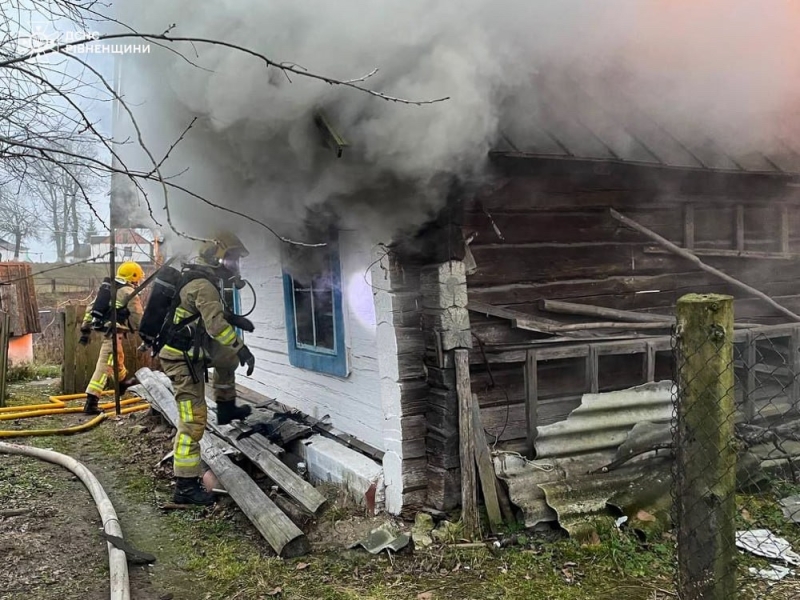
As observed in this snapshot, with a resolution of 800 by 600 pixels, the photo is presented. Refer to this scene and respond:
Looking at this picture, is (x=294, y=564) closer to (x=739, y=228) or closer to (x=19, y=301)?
(x=739, y=228)

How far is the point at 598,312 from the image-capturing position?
4863 millimetres

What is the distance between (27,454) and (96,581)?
323 cm

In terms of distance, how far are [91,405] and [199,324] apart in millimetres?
4541

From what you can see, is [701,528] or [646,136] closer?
[701,528]

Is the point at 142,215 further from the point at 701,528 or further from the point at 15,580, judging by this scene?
the point at 701,528

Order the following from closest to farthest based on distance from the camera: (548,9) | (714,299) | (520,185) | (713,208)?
(714,299) → (548,9) → (520,185) → (713,208)

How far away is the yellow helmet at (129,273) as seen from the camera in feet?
29.8

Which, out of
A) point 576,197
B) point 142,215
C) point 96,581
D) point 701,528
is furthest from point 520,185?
point 142,215

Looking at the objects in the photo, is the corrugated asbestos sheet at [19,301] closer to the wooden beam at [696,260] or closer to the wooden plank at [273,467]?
the wooden plank at [273,467]

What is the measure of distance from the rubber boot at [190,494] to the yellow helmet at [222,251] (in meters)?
1.90

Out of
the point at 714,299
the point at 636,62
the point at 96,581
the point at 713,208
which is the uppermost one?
the point at 636,62

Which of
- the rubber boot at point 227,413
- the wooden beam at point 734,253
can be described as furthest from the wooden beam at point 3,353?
the wooden beam at point 734,253

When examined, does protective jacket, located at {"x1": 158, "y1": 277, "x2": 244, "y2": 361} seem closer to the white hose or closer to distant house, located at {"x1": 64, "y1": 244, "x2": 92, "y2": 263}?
the white hose

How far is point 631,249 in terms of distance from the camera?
523cm
